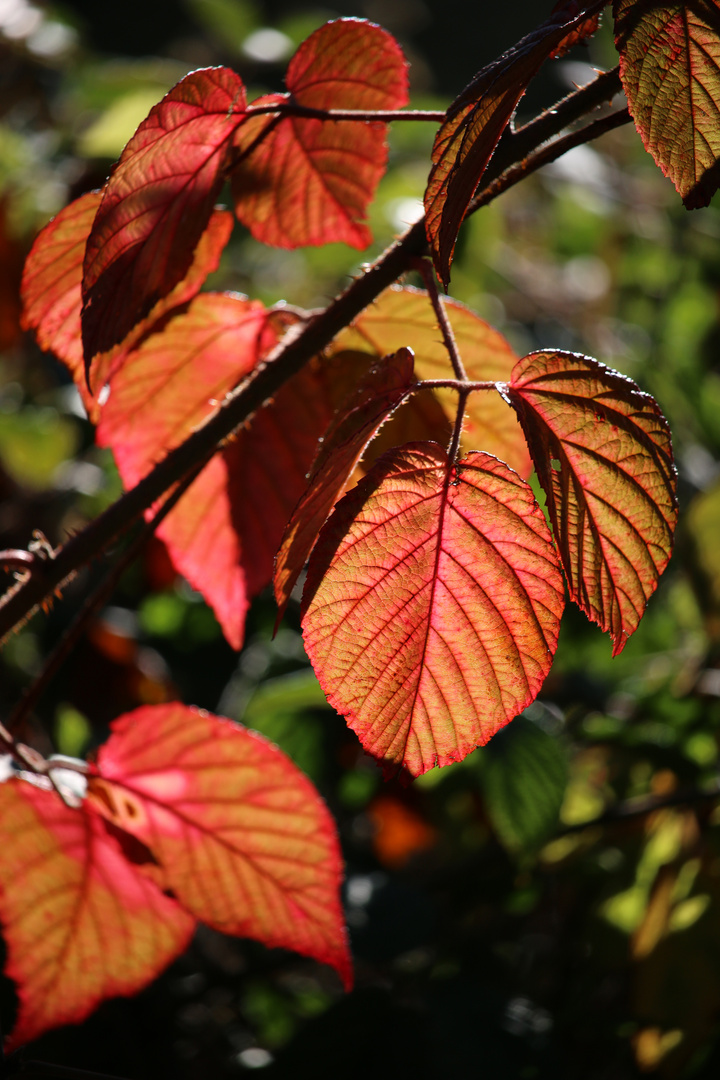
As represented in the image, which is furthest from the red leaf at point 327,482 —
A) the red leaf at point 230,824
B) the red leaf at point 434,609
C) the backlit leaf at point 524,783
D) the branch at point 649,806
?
the branch at point 649,806

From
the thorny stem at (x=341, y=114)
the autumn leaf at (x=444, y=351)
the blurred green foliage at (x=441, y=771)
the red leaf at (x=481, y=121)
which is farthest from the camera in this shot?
the blurred green foliage at (x=441, y=771)

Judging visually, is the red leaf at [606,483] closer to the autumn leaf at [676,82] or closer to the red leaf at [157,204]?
the autumn leaf at [676,82]

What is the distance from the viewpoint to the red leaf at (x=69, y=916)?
1.84ft

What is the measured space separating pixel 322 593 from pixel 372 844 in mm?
1177

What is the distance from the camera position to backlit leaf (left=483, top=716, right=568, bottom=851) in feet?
3.15

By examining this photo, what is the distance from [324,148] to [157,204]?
145 mm

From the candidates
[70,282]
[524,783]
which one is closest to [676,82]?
[70,282]

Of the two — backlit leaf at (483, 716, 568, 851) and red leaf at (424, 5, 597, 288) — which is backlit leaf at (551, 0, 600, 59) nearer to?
red leaf at (424, 5, 597, 288)

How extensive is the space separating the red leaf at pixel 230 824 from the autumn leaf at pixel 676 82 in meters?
0.42

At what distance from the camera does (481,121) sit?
37 cm

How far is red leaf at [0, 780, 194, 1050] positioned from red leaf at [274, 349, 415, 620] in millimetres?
264

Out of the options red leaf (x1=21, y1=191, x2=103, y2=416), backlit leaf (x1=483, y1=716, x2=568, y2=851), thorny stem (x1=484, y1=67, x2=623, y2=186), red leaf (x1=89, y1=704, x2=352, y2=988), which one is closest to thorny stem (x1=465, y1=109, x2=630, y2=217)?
thorny stem (x1=484, y1=67, x2=623, y2=186)

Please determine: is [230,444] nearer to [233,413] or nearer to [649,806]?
[233,413]

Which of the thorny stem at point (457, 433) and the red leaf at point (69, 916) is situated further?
the red leaf at point (69, 916)
